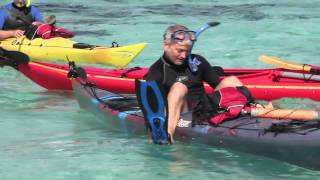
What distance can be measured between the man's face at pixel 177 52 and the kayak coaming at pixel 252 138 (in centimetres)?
46

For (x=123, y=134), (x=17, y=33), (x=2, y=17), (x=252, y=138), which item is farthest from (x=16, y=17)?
(x=252, y=138)

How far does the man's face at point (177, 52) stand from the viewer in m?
5.35

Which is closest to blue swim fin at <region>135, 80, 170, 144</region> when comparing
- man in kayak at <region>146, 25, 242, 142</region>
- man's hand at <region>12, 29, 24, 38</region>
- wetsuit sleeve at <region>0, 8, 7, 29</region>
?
man in kayak at <region>146, 25, 242, 142</region>

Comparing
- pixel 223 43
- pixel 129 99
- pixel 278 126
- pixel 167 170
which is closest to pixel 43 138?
pixel 129 99

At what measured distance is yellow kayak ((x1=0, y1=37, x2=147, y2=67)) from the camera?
28.4 ft

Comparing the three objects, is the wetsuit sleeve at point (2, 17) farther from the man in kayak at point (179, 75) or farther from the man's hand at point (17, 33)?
the man in kayak at point (179, 75)

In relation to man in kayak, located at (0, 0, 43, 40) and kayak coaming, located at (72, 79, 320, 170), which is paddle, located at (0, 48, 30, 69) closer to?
man in kayak, located at (0, 0, 43, 40)

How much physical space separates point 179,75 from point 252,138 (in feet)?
2.96

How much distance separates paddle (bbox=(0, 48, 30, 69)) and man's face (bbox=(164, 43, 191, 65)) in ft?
10.5

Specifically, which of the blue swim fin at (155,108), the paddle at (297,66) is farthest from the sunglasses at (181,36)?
the paddle at (297,66)

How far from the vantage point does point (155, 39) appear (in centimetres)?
1277

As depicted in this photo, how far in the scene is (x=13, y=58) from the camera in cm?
827

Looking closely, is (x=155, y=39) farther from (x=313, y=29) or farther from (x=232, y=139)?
(x=232, y=139)

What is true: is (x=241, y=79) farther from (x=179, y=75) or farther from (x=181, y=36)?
(x=181, y=36)
